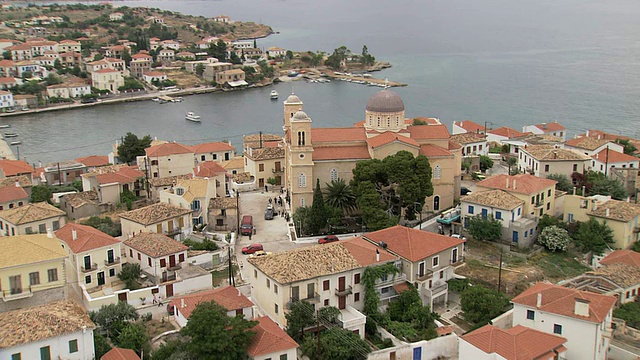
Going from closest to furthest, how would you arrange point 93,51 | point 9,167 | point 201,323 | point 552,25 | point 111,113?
point 201,323 < point 9,167 < point 111,113 < point 93,51 < point 552,25

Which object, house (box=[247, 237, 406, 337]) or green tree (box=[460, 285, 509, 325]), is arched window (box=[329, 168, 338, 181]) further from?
green tree (box=[460, 285, 509, 325])

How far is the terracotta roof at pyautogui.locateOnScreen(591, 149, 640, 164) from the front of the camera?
33700 millimetres

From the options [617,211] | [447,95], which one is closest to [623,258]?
[617,211]

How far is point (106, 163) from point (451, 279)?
24.0 metres

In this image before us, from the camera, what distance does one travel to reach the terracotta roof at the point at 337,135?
29734mm

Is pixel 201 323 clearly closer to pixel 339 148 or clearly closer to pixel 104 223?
pixel 104 223

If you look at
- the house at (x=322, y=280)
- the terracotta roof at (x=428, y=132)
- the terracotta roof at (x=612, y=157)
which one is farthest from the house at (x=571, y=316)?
the terracotta roof at (x=612, y=157)

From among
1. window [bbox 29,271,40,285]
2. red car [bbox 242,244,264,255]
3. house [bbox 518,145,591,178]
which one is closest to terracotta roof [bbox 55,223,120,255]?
window [bbox 29,271,40,285]

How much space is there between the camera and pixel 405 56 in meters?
113

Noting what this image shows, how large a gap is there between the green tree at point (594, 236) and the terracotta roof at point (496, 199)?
8.35 feet

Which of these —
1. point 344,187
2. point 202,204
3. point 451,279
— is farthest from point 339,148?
point 451,279

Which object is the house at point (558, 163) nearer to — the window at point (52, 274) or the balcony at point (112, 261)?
the balcony at point (112, 261)

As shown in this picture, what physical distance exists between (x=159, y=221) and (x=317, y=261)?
7889 millimetres

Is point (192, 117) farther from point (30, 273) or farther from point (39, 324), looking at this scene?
point (39, 324)
